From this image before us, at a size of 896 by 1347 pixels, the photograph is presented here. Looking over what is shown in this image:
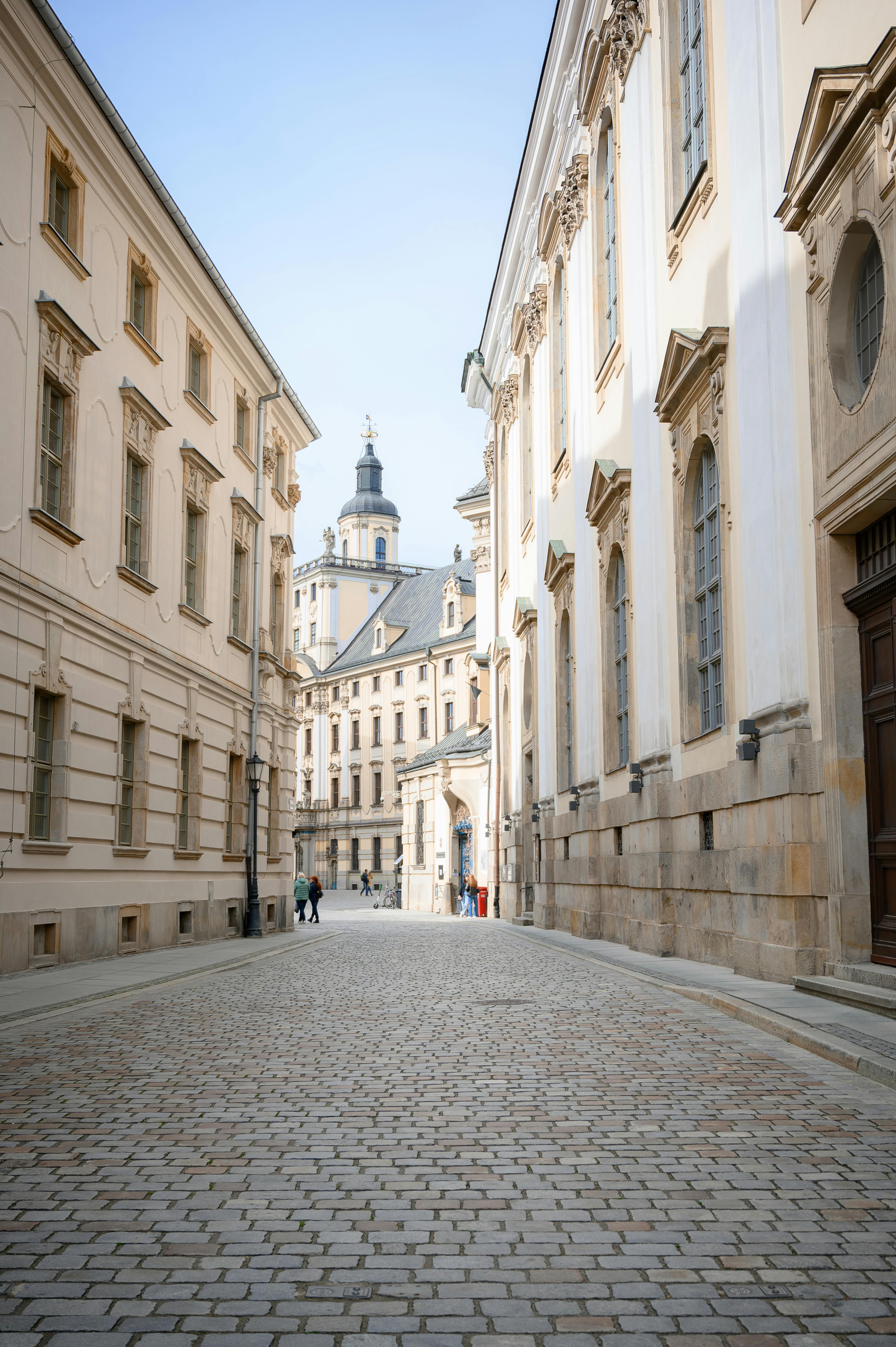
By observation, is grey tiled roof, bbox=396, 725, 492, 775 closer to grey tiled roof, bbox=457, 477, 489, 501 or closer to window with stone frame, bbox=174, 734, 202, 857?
grey tiled roof, bbox=457, 477, 489, 501

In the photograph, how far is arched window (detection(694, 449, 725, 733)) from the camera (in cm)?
1620

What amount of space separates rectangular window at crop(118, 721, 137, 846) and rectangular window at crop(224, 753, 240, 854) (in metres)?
5.85

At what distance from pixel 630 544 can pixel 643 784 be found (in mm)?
3921

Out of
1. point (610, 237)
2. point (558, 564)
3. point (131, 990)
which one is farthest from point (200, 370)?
point (131, 990)

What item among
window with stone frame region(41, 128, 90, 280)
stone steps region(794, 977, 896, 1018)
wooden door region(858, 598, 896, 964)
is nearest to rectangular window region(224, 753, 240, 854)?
window with stone frame region(41, 128, 90, 280)

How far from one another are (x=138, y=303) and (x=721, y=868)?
14170mm

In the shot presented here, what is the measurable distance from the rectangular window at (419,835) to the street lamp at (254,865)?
33.0 metres

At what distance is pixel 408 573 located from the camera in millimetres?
108750

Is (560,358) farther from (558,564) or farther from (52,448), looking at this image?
(52,448)

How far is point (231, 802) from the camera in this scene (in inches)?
1089

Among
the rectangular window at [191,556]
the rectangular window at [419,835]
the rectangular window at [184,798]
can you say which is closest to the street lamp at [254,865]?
the rectangular window at [184,798]

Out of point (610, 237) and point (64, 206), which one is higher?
point (610, 237)

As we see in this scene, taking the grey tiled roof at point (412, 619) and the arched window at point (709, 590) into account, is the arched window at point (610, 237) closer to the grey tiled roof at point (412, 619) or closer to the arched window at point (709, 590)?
the arched window at point (709, 590)

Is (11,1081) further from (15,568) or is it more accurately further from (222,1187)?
(15,568)
